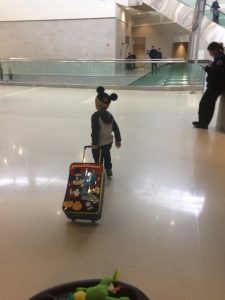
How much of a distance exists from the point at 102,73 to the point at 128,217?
10845 millimetres

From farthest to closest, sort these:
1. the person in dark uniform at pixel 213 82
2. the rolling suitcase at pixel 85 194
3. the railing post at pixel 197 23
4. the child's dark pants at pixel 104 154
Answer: the railing post at pixel 197 23 → the person in dark uniform at pixel 213 82 → the child's dark pants at pixel 104 154 → the rolling suitcase at pixel 85 194

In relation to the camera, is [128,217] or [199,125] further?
[199,125]

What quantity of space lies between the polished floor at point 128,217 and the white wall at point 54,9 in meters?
16.9

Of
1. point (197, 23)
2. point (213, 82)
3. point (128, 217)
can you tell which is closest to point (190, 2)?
point (197, 23)

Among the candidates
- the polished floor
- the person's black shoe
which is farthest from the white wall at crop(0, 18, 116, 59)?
the polished floor

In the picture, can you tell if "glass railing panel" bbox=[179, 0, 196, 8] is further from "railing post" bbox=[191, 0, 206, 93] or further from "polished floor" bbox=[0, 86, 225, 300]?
"polished floor" bbox=[0, 86, 225, 300]

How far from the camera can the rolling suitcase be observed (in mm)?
2566

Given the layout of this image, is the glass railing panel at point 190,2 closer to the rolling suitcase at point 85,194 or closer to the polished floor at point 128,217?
the polished floor at point 128,217

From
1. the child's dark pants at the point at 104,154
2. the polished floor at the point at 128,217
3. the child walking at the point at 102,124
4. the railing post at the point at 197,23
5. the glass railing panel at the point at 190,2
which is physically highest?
the glass railing panel at the point at 190,2

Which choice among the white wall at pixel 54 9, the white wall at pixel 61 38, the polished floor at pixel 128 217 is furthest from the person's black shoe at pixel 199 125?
the white wall at pixel 54 9

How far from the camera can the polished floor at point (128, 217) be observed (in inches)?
80.2

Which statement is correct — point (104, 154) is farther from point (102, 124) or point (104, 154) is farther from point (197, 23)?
A: point (197, 23)

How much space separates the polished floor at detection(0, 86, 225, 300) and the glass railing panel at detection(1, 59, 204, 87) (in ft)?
20.6

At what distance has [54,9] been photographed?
20156 millimetres
